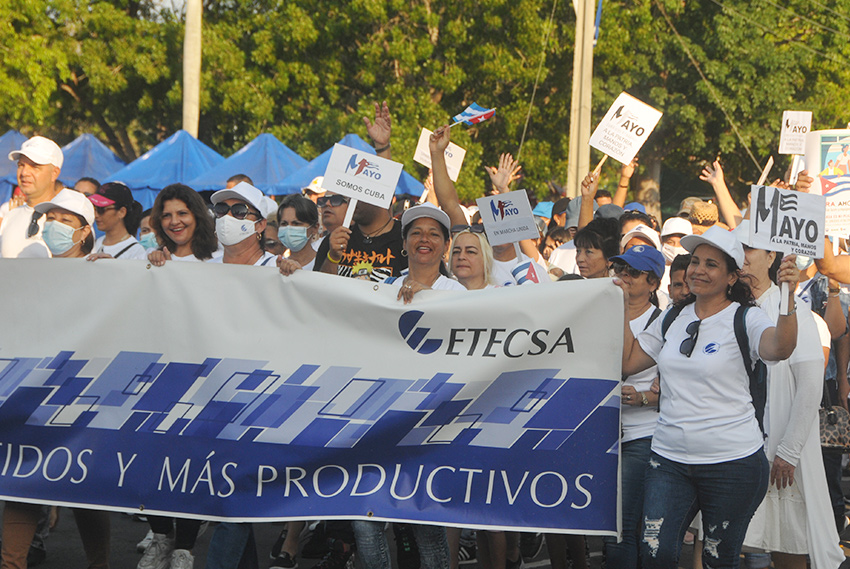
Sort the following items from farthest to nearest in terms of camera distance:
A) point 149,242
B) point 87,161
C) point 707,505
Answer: point 87,161 < point 149,242 < point 707,505

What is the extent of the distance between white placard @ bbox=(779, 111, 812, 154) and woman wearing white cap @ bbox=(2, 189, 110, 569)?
6647 millimetres

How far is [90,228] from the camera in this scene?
5922mm

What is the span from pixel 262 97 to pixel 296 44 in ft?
4.91

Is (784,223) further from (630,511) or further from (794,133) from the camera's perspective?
(794,133)

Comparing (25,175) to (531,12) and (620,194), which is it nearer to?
(620,194)

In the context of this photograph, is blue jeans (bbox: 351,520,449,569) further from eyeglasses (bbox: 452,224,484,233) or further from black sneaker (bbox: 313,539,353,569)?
eyeglasses (bbox: 452,224,484,233)

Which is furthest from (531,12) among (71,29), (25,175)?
(25,175)

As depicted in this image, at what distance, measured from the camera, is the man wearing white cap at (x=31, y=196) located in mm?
6449

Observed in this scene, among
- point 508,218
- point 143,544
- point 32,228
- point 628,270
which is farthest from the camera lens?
point 508,218

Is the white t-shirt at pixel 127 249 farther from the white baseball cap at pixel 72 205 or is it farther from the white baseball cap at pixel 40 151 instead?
the white baseball cap at pixel 40 151

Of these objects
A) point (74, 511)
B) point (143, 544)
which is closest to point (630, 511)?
point (74, 511)

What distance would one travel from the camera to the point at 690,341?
448cm

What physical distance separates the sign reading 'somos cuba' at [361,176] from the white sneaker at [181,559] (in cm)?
212

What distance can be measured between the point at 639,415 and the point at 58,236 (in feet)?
10.8
